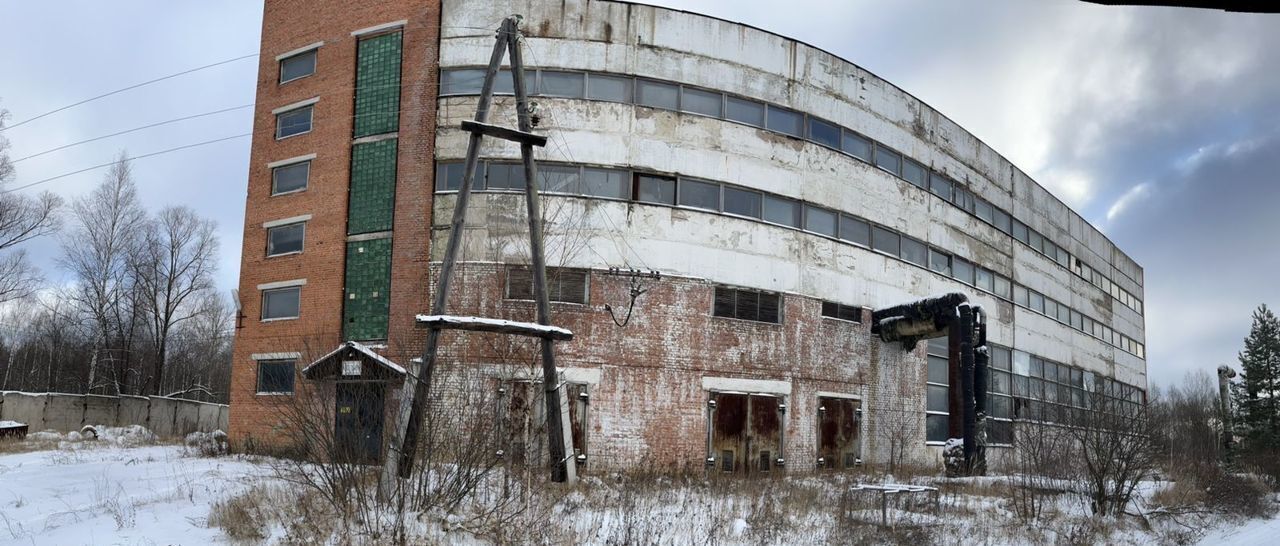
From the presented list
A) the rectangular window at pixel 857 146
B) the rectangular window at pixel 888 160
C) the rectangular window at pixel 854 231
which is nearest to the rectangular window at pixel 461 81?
the rectangular window at pixel 857 146

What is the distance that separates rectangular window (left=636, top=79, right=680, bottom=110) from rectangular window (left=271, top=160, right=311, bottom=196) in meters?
9.60

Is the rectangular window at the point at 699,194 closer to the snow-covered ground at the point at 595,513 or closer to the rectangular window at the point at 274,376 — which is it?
the snow-covered ground at the point at 595,513

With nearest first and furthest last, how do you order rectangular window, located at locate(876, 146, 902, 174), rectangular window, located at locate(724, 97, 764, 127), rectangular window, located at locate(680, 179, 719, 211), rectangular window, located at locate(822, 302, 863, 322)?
rectangular window, located at locate(680, 179, 719, 211)
rectangular window, located at locate(724, 97, 764, 127)
rectangular window, located at locate(822, 302, 863, 322)
rectangular window, located at locate(876, 146, 902, 174)

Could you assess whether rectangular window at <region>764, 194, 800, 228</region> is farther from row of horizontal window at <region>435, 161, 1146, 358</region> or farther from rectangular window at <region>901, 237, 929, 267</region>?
rectangular window at <region>901, 237, 929, 267</region>

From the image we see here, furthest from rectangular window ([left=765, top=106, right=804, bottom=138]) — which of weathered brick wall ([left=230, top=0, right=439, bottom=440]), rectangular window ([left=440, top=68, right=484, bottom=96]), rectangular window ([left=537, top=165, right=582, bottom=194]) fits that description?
weathered brick wall ([left=230, top=0, right=439, bottom=440])

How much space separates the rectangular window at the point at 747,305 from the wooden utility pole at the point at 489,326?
26.6 ft

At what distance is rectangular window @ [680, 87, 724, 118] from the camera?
22.7 m

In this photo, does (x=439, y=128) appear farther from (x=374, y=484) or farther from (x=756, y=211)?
(x=374, y=484)

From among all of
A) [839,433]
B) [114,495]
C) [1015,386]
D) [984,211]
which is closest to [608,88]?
[839,433]

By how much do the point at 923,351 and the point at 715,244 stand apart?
9.25 m

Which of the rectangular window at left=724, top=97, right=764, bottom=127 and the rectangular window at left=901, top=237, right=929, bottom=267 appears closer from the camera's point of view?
the rectangular window at left=724, top=97, right=764, bottom=127

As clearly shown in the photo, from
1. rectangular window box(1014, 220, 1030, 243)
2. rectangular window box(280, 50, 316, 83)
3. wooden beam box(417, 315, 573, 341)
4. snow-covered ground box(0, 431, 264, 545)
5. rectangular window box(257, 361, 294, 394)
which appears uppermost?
rectangular window box(280, 50, 316, 83)

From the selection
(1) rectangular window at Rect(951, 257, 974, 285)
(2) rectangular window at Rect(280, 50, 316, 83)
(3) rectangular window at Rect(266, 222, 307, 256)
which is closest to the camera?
(3) rectangular window at Rect(266, 222, 307, 256)

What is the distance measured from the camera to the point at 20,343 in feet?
202
